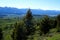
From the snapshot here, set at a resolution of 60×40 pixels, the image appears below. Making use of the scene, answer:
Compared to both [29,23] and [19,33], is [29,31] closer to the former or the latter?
[29,23]

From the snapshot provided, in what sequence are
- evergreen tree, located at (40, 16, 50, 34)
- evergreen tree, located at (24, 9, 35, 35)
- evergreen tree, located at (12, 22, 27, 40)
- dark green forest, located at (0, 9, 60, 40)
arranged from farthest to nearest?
evergreen tree, located at (24, 9, 35, 35) → evergreen tree, located at (40, 16, 50, 34) → dark green forest, located at (0, 9, 60, 40) → evergreen tree, located at (12, 22, 27, 40)

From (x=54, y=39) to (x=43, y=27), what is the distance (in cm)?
Result: 1135

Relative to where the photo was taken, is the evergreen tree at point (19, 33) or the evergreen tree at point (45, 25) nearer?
the evergreen tree at point (19, 33)

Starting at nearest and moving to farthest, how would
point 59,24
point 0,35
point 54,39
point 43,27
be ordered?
point 54,39 < point 0,35 < point 43,27 < point 59,24

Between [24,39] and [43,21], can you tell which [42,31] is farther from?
[24,39]

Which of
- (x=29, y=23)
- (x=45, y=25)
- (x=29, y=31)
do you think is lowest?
(x=29, y=31)

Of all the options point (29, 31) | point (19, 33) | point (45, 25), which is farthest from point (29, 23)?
point (19, 33)

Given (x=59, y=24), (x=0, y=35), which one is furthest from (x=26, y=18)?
(x=0, y=35)

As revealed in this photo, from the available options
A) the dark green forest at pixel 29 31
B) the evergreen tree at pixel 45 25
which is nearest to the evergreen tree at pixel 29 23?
the dark green forest at pixel 29 31

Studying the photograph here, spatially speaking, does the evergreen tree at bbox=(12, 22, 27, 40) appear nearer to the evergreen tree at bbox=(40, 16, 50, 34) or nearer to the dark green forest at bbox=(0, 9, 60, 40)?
the dark green forest at bbox=(0, 9, 60, 40)

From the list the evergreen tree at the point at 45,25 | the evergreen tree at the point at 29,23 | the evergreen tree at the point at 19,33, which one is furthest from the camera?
the evergreen tree at the point at 29,23

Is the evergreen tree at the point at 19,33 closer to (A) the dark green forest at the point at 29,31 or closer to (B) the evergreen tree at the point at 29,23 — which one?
(A) the dark green forest at the point at 29,31

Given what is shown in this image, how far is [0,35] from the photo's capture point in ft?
101

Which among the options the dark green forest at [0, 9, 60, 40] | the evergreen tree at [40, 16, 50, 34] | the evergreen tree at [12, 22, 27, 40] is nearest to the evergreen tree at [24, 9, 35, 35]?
the dark green forest at [0, 9, 60, 40]
